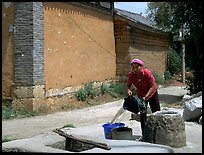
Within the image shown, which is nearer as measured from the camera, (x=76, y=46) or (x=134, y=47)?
(x=76, y=46)

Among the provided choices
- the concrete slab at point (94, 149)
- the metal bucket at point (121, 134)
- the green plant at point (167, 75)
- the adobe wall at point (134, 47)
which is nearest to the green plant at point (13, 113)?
the concrete slab at point (94, 149)

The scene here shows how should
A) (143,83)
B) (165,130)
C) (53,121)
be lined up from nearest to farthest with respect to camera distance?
(165,130)
(143,83)
(53,121)

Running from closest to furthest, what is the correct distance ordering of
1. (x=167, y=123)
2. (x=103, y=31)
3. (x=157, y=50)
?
(x=167, y=123)
(x=103, y=31)
(x=157, y=50)

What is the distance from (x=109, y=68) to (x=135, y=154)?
11.1 metres

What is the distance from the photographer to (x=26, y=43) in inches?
389

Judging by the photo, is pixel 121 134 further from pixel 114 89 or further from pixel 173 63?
pixel 173 63

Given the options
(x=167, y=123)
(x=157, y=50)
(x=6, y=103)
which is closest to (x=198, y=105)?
(x=167, y=123)

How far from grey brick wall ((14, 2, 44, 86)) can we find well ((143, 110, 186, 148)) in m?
5.46

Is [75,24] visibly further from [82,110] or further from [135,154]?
[135,154]

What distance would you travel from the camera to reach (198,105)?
23.4ft

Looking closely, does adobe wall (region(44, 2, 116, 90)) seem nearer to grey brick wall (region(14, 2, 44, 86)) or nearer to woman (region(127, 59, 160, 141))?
grey brick wall (region(14, 2, 44, 86))

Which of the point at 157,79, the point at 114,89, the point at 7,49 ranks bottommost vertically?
the point at 114,89

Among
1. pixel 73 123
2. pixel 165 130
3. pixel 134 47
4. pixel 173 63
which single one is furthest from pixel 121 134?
pixel 173 63

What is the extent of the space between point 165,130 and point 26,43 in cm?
593
